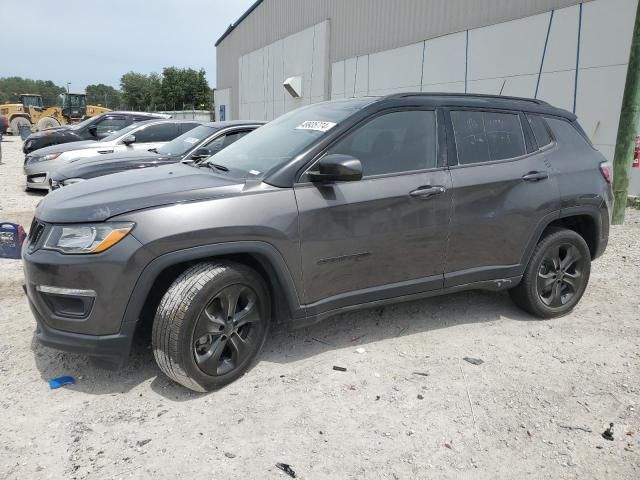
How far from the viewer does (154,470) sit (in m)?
2.31

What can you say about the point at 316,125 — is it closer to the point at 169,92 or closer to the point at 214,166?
the point at 214,166

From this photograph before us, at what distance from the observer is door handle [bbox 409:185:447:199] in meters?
3.35

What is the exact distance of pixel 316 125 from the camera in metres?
3.41

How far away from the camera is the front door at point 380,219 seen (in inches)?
122

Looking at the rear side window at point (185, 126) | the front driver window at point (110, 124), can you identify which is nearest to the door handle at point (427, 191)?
the rear side window at point (185, 126)

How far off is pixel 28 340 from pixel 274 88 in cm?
2253

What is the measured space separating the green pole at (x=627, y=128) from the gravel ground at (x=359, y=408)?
403 cm

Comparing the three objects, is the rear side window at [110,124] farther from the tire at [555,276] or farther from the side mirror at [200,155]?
the tire at [555,276]

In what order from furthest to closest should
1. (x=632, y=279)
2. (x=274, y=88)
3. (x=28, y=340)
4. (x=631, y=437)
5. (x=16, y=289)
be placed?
(x=274, y=88) < (x=632, y=279) < (x=16, y=289) < (x=28, y=340) < (x=631, y=437)

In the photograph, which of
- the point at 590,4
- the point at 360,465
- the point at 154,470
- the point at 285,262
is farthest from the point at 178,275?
the point at 590,4

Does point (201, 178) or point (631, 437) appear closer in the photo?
point (631, 437)

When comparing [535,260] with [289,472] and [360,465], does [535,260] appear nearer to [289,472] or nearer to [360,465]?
[360,465]

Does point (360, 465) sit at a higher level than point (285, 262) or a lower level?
lower

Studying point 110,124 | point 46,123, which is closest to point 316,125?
point 110,124
